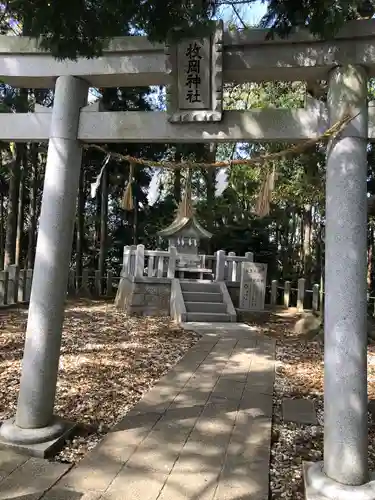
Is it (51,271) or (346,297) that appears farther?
(51,271)

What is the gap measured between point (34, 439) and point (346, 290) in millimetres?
2410

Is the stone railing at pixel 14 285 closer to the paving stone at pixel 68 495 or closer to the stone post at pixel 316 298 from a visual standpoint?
the stone post at pixel 316 298

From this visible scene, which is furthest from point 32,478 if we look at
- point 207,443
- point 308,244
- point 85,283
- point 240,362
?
point 308,244

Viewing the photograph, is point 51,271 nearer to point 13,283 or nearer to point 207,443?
point 207,443

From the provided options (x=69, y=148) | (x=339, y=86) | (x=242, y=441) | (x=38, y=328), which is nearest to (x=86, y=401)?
(x=38, y=328)

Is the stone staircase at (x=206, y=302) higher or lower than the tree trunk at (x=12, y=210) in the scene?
lower

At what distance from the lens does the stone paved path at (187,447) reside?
2613 millimetres

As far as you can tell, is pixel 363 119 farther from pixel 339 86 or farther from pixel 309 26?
pixel 309 26

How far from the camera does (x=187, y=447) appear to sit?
10.6 feet

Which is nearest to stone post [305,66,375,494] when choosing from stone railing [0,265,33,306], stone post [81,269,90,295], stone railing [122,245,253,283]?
stone railing [122,245,253,283]

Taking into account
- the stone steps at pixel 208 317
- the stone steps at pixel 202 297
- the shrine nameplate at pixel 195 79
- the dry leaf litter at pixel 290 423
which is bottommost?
the dry leaf litter at pixel 290 423

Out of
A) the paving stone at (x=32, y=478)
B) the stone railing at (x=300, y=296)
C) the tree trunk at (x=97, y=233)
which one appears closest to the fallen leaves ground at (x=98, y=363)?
the paving stone at (x=32, y=478)

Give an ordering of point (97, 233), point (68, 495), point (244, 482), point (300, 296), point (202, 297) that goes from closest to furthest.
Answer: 1. point (68, 495)
2. point (244, 482)
3. point (202, 297)
4. point (300, 296)
5. point (97, 233)

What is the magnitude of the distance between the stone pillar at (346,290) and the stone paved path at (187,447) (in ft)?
1.92
